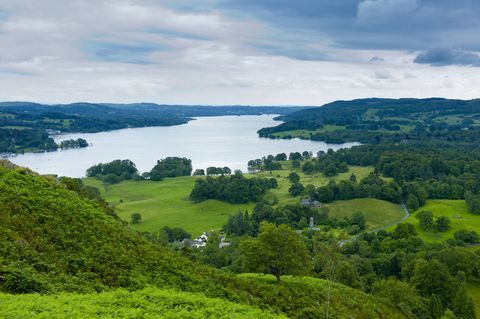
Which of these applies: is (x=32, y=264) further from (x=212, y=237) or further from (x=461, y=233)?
(x=461, y=233)

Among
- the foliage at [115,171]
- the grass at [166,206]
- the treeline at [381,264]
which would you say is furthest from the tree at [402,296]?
the foliage at [115,171]

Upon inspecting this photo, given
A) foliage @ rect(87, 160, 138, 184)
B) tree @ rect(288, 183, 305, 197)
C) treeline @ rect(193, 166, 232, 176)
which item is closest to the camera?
tree @ rect(288, 183, 305, 197)

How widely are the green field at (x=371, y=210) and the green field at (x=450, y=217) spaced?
13.5ft

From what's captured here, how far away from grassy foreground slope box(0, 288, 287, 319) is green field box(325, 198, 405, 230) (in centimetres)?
6438

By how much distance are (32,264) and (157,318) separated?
6291 mm

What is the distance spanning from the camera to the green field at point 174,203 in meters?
81.9

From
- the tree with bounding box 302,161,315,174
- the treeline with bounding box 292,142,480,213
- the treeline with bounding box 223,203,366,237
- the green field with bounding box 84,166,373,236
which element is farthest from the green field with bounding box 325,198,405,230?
the tree with bounding box 302,161,315,174

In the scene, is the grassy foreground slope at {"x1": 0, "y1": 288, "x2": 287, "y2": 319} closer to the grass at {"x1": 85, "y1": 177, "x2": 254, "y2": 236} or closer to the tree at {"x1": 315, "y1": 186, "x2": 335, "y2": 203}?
the grass at {"x1": 85, "y1": 177, "x2": 254, "y2": 236}

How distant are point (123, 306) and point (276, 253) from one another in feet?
44.9

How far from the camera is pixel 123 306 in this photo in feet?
49.5

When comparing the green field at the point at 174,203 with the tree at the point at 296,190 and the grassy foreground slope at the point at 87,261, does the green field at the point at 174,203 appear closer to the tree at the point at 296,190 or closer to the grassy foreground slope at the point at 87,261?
the tree at the point at 296,190

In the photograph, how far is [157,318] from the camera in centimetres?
1412

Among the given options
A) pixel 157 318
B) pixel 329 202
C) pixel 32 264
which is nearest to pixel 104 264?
pixel 32 264

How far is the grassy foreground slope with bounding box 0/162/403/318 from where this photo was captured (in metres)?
16.7
